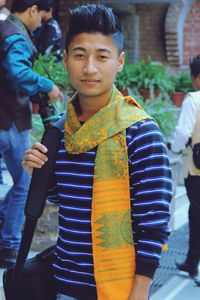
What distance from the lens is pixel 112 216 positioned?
2.21 metres

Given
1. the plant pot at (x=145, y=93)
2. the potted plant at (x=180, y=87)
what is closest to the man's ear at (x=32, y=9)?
the plant pot at (x=145, y=93)

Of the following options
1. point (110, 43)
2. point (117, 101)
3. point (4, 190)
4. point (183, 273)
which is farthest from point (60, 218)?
point (183, 273)

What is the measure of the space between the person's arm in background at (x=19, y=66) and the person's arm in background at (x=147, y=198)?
2006mm

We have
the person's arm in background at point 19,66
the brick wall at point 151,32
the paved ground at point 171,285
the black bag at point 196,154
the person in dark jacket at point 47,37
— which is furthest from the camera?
the brick wall at point 151,32

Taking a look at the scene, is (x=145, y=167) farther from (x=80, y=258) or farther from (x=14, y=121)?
(x=14, y=121)

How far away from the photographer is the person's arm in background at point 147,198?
7.13 ft

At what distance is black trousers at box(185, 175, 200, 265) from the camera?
5.05 meters

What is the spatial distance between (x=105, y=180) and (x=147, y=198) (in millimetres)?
155

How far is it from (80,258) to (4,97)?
208 centimetres

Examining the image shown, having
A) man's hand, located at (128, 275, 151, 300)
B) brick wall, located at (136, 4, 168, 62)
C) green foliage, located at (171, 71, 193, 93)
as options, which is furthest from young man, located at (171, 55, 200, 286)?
brick wall, located at (136, 4, 168, 62)

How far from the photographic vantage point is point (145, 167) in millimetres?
2199

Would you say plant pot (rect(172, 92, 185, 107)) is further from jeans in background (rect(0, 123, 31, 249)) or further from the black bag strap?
the black bag strap

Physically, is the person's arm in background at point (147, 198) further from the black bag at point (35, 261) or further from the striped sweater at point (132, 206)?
the black bag at point (35, 261)

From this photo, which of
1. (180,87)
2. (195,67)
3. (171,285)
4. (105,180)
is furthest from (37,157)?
(180,87)
